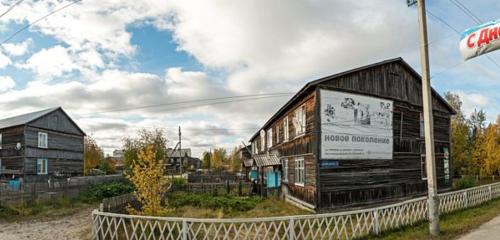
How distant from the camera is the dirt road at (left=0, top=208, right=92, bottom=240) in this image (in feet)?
46.9

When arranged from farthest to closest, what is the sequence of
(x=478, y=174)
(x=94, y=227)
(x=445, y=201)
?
(x=478, y=174) < (x=445, y=201) < (x=94, y=227)

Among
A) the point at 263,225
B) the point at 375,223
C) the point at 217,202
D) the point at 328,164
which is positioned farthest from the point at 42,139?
the point at 375,223

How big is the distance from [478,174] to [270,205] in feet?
131

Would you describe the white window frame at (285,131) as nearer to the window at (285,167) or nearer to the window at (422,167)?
the window at (285,167)

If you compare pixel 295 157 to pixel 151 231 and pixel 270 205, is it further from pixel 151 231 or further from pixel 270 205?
pixel 151 231

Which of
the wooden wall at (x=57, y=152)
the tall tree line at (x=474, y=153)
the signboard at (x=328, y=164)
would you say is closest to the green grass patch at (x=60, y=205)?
the wooden wall at (x=57, y=152)

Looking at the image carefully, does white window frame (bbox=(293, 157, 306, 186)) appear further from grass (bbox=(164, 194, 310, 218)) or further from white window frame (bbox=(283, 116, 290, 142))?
white window frame (bbox=(283, 116, 290, 142))

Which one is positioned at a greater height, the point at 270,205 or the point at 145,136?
the point at 145,136

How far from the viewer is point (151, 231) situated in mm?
10297

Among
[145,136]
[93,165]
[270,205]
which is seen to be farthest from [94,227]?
[93,165]

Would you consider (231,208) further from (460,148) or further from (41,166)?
(460,148)

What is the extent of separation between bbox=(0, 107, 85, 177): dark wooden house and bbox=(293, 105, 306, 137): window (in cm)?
2332

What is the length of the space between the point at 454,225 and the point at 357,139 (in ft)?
23.3

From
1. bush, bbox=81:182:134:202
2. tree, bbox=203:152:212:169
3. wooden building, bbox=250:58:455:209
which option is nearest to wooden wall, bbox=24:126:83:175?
bush, bbox=81:182:134:202
